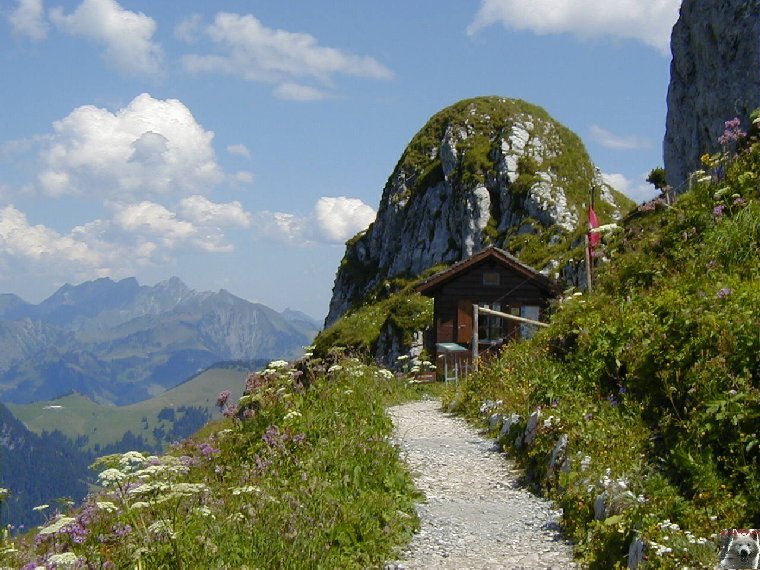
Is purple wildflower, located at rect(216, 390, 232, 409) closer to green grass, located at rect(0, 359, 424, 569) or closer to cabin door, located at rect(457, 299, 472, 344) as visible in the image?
green grass, located at rect(0, 359, 424, 569)

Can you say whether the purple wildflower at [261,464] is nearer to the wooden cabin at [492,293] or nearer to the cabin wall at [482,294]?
the wooden cabin at [492,293]

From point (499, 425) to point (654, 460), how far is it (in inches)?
257

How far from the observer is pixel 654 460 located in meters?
9.34

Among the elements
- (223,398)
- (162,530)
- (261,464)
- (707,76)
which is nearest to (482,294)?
(707,76)

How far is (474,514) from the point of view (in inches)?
415

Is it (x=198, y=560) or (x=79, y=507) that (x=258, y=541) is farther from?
(x=79, y=507)

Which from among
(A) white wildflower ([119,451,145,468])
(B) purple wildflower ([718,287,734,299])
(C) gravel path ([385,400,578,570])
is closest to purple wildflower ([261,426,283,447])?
(C) gravel path ([385,400,578,570])

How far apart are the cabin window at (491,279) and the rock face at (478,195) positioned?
17.5 m

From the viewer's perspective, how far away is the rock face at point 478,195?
6603cm

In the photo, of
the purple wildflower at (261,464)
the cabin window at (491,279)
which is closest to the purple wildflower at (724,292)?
the purple wildflower at (261,464)

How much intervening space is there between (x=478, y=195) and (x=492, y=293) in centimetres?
3773

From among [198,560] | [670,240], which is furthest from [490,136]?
[198,560]

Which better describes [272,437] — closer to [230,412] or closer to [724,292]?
[230,412]

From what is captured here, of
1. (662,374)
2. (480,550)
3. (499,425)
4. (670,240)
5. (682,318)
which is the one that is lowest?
(480,550)
